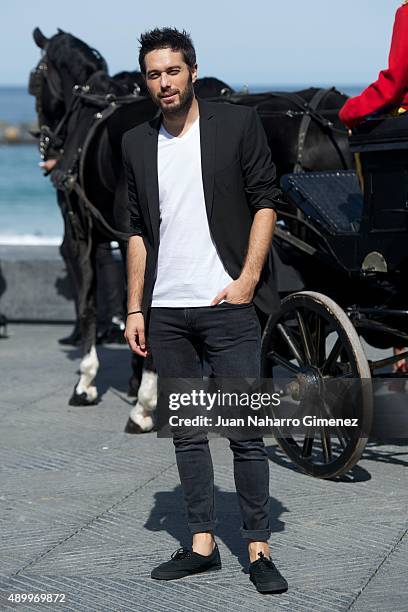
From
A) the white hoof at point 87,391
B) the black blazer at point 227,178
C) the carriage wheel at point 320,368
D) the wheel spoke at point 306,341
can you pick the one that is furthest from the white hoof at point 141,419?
the black blazer at point 227,178

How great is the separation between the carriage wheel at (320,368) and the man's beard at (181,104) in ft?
5.11

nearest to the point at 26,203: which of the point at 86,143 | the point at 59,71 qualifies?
the point at 59,71

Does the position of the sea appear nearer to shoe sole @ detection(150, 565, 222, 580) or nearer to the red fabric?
the red fabric

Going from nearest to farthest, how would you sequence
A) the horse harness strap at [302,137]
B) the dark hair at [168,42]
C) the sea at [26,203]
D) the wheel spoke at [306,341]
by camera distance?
the dark hair at [168,42] → the wheel spoke at [306,341] → the horse harness strap at [302,137] → the sea at [26,203]

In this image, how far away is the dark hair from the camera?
14.2ft

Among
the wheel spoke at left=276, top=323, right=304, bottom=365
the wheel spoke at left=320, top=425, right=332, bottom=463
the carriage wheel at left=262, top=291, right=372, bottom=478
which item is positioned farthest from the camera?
the wheel spoke at left=276, top=323, right=304, bottom=365

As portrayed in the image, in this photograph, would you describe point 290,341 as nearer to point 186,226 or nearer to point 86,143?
point 186,226

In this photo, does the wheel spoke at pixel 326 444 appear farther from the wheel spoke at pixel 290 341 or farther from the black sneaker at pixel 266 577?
the black sneaker at pixel 266 577

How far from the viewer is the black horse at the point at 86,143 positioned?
751 centimetres

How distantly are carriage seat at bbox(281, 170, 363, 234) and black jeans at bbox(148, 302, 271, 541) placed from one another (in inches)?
62.1

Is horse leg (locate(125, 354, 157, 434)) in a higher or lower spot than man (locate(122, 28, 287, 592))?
lower

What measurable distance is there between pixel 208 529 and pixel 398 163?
189 cm

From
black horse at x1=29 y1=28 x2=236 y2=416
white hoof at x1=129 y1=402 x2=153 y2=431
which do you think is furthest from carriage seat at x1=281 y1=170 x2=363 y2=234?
white hoof at x1=129 y1=402 x2=153 y2=431

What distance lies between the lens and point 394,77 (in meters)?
5.36
